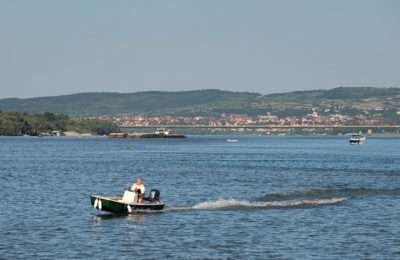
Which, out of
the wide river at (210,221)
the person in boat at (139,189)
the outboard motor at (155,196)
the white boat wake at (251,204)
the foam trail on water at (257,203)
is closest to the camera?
the wide river at (210,221)

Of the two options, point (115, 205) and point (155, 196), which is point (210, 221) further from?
point (155, 196)

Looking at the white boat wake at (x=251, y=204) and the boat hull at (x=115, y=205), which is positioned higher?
the boat hull at (x=115, y=205)

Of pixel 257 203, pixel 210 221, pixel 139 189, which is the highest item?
pixel 139 189

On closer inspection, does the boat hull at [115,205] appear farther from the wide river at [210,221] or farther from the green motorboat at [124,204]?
the wide river at [210,221]

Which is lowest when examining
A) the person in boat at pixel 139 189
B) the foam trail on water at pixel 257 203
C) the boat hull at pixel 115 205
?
the foam trail on water at pixel 257 203

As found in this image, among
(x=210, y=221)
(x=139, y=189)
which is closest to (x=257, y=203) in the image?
(x=139, y=189)

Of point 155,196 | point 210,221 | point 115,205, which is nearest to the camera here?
point 210,221

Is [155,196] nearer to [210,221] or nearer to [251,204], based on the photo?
[210,221]

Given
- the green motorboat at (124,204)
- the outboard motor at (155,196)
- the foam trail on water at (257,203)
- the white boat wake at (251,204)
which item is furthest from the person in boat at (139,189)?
the foam trail on water at (257,203)

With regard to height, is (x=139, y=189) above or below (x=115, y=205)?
above

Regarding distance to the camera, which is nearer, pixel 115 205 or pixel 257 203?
pixel 115 205

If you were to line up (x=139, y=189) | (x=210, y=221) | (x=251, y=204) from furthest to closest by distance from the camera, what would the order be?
(x=251, y=204) < (x=139, y=189) < (x=210, y=221)

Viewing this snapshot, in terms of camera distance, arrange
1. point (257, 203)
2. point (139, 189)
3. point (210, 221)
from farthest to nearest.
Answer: point (257, 203) < point (139, 189) < point (210, 221)

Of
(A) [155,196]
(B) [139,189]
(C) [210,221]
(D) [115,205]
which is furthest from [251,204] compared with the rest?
(D) [115,205]
